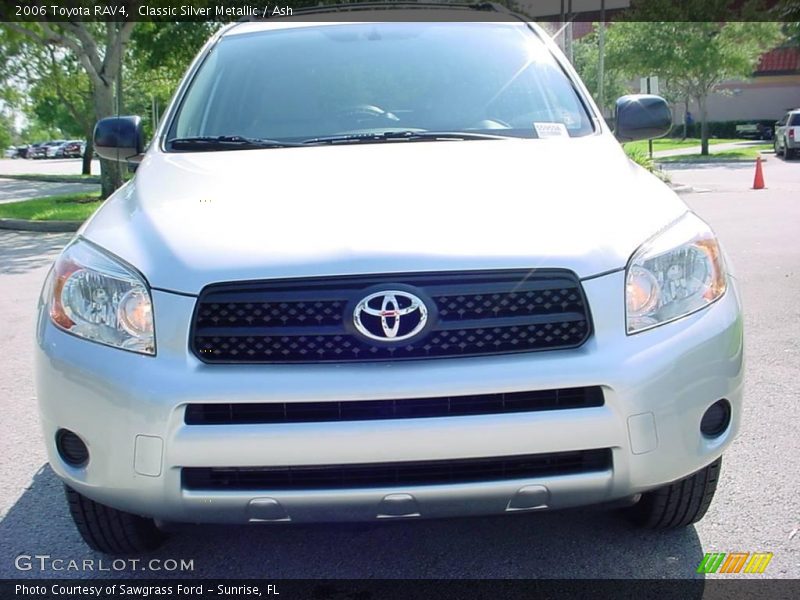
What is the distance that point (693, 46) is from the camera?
1151 inches

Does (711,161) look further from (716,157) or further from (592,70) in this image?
(592,70)

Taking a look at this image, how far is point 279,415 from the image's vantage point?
2.25m

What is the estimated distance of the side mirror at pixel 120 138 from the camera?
12.9ft

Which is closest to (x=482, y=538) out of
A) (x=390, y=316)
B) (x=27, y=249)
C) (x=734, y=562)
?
(x=734, y=562)

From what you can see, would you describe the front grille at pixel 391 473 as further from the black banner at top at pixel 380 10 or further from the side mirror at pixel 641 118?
the black banner at top at pixel 380 10

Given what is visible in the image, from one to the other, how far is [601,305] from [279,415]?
896 millimetres

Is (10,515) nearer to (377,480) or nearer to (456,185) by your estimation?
(377,480)

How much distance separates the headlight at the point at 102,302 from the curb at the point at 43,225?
1172 cm

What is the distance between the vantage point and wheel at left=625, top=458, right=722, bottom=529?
8.94 feet

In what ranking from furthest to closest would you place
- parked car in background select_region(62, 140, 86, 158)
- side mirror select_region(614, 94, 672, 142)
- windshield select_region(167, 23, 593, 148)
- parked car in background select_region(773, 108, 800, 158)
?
parked car in background select_region(62, 140, 86, 158) < parked car in background select_region(773, 108, 800, 158) < side mirror select_region(614, 94, 672, 142) < windshield select_region(167, 23, 593, 148)

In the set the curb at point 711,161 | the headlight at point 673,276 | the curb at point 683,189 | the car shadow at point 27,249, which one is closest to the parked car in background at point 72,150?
the curb at point 711,161

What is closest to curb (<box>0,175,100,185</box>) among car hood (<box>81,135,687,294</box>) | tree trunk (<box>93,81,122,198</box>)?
tree trunk (<box>93,81,122,198</box>)

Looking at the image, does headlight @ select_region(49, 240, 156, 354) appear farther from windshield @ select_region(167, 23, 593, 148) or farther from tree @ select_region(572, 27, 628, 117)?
tree @ select_region(572, 27, 628, 117)

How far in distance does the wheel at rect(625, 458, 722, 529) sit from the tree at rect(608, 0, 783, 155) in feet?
95.8
